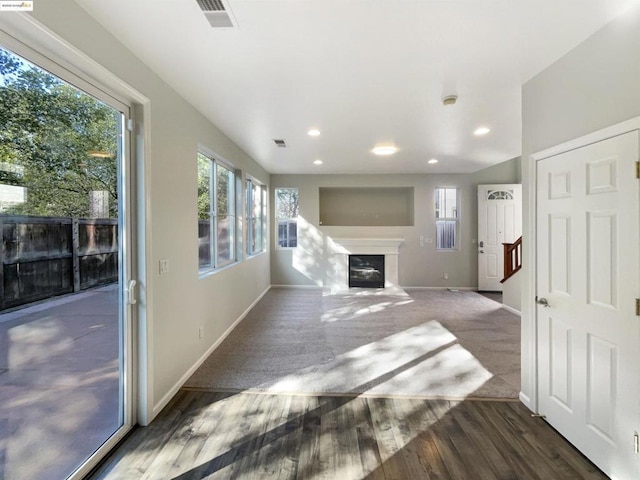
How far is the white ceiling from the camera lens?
1521mm

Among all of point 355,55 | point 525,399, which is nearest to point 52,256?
point 355,55

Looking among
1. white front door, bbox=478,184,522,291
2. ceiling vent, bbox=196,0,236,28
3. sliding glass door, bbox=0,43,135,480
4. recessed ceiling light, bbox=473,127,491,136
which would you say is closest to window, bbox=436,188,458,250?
white front door, bbox=478,184,522,291

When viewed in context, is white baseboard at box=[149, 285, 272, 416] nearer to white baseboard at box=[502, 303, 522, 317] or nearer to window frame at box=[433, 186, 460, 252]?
white baseboard at box=[502, 303, 522, 317]

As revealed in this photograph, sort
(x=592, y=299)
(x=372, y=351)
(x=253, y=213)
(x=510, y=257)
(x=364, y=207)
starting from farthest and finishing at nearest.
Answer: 1. (x=364, y=207)
2. (x=253, y=213)
3. (x=510, y=257)
4. (x=372, y=351)
5. (x=592, y=299)

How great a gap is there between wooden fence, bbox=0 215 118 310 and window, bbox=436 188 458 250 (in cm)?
620

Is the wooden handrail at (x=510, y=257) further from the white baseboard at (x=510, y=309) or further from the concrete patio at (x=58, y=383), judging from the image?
the concrete patio at (x=58, y=383)

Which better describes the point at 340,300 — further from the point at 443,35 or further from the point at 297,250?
the point at 443,35

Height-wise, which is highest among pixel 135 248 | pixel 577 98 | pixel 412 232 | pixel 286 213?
pixel 577 98

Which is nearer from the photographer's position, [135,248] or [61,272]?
[61,272]

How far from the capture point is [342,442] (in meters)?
1.84

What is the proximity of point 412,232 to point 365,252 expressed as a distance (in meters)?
1.16

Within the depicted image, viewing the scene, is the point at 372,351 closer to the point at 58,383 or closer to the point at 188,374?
the point at 188,374

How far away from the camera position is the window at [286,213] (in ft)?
21.6

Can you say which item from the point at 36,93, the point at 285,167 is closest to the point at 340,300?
the point at 285,167
